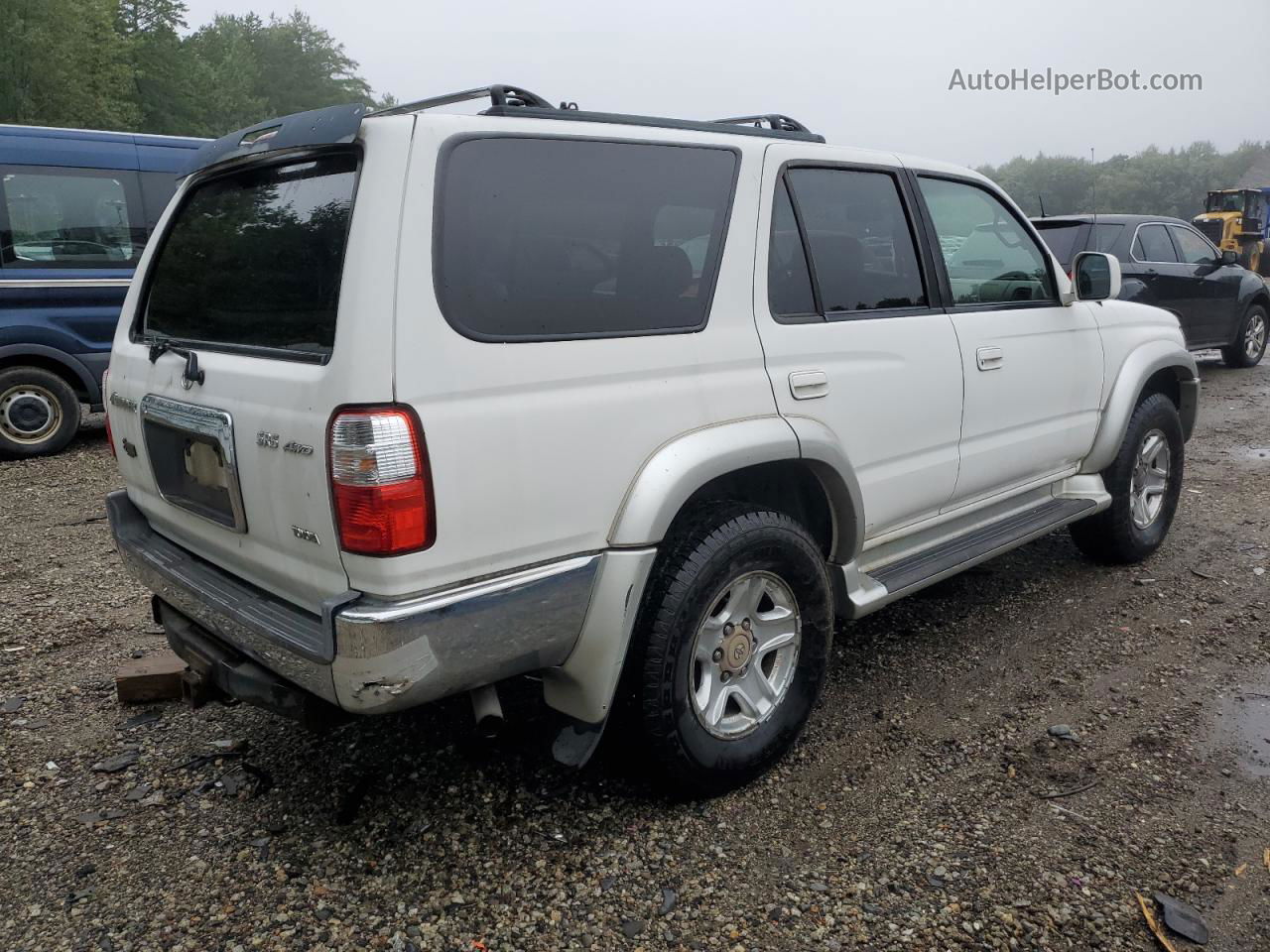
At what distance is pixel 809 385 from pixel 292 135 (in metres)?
1.54

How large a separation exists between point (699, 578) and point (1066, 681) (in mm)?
1797

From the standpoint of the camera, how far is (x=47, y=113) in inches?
1064

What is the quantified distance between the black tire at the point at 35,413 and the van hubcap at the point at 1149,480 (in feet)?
23.9

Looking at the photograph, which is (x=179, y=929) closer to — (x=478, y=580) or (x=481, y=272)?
(x=478, y=580)

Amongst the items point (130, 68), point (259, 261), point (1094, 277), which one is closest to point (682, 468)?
point (259, 261)

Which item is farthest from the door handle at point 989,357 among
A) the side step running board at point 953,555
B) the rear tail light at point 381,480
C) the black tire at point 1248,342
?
the black tire at point 1248,342

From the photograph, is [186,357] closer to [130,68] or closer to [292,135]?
[292,135]

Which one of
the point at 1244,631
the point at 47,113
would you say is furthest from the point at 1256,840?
the point at 47,113

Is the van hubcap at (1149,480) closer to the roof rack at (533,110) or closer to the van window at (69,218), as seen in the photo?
the roof rack at (533,110)

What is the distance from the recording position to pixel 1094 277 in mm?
3963

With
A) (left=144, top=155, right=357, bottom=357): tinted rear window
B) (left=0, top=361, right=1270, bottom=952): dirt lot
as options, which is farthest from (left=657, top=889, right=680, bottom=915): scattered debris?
(left=144, top=155, right=357, bottom=357): tinted rear window

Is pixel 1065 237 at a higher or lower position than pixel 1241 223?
lower

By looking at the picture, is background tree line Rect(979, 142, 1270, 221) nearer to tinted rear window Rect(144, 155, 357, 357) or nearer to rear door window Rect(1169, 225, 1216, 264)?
rear door window Rect(1169, 225, 1216, 264)

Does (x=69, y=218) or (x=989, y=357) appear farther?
(x=69, y=218)
